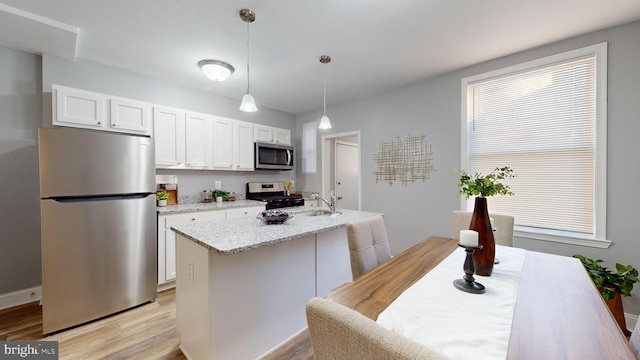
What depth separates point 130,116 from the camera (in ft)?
8.87

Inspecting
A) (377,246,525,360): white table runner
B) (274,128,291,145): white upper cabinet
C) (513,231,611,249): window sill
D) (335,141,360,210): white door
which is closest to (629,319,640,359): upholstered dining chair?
(377,246,525,360): white table runner

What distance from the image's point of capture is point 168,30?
2.08 metres

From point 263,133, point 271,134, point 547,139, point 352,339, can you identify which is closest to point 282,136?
point 271,134

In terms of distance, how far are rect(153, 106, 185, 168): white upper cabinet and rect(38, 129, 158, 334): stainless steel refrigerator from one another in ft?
1.85

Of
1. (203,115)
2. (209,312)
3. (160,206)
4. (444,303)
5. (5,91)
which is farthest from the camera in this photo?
(203,115)

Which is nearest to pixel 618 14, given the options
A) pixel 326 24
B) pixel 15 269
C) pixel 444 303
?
pixel 326 24

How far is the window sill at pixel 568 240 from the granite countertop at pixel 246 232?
1987 millimetres

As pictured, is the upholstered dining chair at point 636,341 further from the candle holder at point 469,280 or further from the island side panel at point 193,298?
the island side panel at point 193,298

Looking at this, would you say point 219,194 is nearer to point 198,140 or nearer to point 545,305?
point 198,140

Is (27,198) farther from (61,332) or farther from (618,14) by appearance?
(618,14)

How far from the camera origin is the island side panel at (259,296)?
1.42 m

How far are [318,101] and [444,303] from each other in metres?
3.62

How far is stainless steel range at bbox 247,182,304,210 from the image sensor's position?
3.70m

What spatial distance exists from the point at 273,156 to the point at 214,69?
188 centimetres
